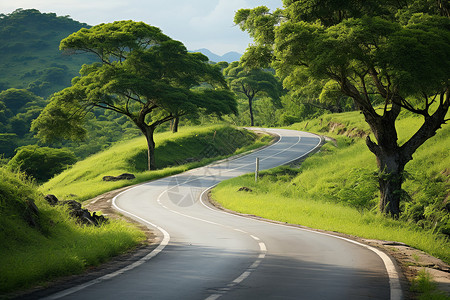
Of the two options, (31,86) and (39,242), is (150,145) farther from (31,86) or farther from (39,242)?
(31,86)

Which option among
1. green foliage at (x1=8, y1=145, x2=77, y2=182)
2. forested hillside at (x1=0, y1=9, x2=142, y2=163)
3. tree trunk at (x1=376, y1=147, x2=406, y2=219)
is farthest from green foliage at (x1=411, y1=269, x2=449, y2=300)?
green foliage at (x1=8, y1=145, x2=77, y2=182)

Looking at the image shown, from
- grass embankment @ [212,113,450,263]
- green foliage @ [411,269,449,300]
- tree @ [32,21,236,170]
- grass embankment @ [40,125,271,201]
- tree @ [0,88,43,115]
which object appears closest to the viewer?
green foliage @ [411,269,449,300]

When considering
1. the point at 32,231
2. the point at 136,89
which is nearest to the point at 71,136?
the point at 136,89

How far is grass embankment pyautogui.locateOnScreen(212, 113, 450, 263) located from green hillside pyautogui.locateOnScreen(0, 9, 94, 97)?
11684 cm

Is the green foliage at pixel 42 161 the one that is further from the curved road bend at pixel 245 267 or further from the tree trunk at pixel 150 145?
the curved road bend at pixel 245 267

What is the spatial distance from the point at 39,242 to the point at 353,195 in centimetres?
1867

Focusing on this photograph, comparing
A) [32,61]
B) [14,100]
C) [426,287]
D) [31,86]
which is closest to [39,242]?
[426,287]

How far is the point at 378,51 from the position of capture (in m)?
16.6

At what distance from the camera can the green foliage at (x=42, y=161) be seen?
54.6 m

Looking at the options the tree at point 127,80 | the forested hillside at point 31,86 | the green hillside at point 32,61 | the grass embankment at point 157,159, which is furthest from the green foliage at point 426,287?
the green hillside at point 32,61

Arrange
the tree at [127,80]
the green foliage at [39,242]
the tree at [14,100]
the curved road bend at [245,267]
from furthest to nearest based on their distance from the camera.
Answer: the tree at [14,100] → the tree at [127,80] → the green foliage at [39,242] → the curved road bend at [245,267]

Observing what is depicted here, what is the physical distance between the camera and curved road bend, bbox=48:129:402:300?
717 cm

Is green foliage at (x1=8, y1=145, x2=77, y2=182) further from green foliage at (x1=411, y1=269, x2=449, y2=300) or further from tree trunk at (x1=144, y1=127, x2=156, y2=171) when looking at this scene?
green foliage at (x1=411, y1=269, x2=449, y2=300)

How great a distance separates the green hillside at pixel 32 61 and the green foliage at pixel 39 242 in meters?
132
